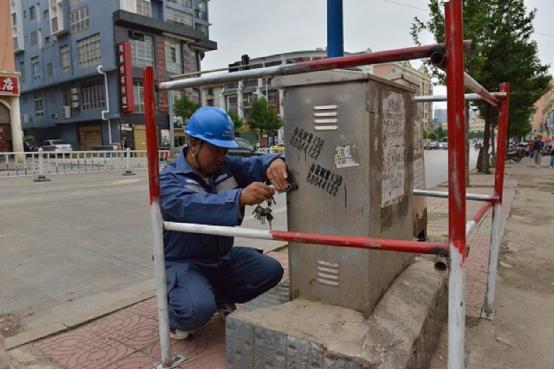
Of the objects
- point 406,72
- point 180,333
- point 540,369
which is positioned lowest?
point 540,369

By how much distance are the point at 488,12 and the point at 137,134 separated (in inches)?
1232

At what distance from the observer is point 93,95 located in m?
39.7

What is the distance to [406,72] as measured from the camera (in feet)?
12.1

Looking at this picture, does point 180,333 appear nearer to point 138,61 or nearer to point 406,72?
point 406,72

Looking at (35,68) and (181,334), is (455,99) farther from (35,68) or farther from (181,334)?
(35,68)

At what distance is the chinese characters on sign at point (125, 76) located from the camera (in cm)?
3412

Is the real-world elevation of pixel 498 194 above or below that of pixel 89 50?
below

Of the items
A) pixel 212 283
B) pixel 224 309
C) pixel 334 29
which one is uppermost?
pixel 334 29

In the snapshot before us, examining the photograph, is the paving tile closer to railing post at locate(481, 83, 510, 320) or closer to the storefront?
railing post at locate(481, 83, 510, 320)

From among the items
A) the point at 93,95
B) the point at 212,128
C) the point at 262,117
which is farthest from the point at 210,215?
the point at 262,117

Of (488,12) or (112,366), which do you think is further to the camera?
(488,12)

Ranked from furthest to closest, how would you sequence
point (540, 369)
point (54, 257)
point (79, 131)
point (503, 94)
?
point (79, 131) → point (54, 257) → point (503, 94) → point (540, 369)

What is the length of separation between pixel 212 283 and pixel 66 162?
16065 millimetres

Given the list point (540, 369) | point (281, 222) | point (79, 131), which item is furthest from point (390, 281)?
point (79, 131)
